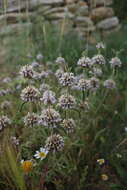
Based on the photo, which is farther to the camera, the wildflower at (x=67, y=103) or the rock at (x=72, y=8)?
the rock at (x=72, y=8)

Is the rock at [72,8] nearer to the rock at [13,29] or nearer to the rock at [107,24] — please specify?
the rock at [107,24]

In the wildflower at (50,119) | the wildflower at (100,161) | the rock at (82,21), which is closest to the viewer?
the wildflower at (50,119)

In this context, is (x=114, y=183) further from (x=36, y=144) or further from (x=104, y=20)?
(x=104, y=20)

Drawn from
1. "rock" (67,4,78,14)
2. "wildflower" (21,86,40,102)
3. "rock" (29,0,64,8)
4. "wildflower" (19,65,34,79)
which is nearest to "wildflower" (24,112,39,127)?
"wildflower" (21,86,40,102)

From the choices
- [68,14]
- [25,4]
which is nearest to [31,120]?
[68,14]

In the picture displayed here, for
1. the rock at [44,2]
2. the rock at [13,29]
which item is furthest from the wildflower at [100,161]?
the rock at [44,2]

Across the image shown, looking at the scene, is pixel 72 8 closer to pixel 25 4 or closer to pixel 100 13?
pixel 100 13

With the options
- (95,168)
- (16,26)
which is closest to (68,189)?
(95,168)

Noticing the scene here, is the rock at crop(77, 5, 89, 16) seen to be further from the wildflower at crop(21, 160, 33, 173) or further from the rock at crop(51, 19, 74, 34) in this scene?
the wildflower at crop(21, 160, 33, 173)
